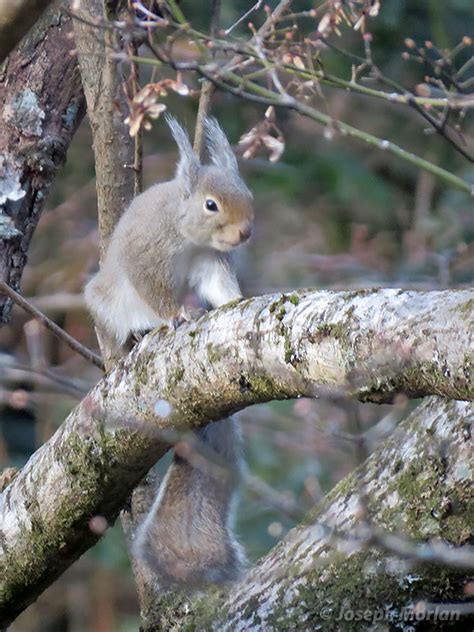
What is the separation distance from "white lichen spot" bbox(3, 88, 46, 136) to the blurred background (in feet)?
5.75

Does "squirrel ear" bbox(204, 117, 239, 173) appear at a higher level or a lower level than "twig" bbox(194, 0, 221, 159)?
lower

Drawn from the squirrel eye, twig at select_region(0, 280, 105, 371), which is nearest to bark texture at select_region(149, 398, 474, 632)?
twig at select_region(0, 280, 105, 371)

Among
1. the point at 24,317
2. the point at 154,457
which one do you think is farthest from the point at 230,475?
the point at 24,317

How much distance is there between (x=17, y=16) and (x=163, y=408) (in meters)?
1.13

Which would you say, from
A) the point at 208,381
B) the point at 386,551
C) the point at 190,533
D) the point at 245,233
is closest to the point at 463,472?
the point at 386,551

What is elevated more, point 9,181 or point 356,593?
point 9,181

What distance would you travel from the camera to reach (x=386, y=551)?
2.12 m

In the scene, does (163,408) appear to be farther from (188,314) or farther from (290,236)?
(290,236)

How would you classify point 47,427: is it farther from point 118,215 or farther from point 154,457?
point 154,457

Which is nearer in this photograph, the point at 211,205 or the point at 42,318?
the point at 42,318

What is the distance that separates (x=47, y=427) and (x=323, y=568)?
3.55m

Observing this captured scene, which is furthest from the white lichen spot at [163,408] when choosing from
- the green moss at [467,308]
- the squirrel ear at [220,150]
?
the squirrel ear at [220,150]

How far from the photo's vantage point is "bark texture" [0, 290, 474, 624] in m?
1.57

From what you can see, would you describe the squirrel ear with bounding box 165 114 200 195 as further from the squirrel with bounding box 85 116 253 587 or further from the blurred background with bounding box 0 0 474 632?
the blurred background with bounding box 0 0 474 632
